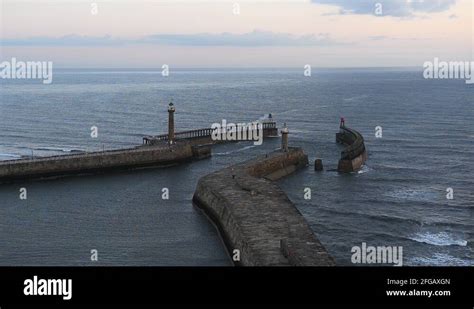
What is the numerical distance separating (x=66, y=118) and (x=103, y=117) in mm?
5825

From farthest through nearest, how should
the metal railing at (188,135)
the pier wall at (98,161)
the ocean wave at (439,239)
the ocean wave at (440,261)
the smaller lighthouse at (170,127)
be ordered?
the metal railing at (188,135) < the smaller lighthouse at (170,127) < the pier wall at (98,161) < the ocean wave at (439,239) < the ocean wave at (440,261)

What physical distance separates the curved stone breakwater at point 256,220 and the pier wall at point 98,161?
11.8m

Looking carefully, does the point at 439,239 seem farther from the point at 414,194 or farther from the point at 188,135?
the point at 188,135

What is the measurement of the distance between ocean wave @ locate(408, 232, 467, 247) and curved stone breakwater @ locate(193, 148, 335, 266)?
23.2 ft

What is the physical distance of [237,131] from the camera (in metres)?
82.1

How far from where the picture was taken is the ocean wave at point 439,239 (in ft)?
119

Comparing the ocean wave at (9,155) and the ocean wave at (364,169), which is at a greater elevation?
the ocean wave at (9,155)

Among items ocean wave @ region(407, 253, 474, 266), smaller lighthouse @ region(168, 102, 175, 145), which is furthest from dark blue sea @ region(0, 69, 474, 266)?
smaller lighthouse @ region(168, 102, 175, 145)

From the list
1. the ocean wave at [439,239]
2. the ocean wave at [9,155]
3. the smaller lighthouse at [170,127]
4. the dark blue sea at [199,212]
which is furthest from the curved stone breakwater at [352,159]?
the ocean wave at [9,155]

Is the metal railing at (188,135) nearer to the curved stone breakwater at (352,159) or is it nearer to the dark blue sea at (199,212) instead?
the dark blue sea at (199,212)

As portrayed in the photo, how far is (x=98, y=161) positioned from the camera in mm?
57031

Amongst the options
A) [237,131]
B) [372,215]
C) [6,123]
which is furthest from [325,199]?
[6,123]

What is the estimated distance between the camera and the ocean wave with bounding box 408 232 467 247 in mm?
36219
